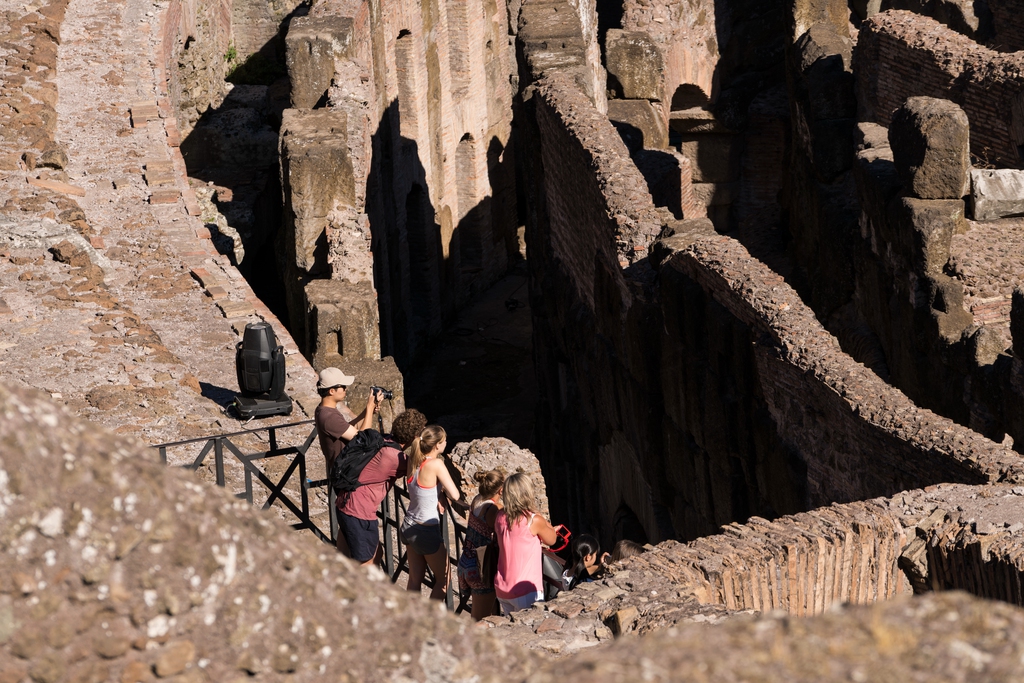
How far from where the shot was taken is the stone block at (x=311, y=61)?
48.7 feet

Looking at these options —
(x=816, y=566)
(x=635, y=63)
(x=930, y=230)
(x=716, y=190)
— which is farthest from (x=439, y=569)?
(x=716, y=190)

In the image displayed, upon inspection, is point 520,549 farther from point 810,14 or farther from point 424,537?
point 810,14

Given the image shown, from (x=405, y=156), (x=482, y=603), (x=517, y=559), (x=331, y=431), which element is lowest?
(x=482, y=603)

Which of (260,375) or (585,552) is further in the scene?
(260,375)

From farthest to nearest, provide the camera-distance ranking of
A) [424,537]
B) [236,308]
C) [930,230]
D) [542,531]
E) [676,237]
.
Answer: [930,230], [676,237], [236,308], [424,537], [542,531]

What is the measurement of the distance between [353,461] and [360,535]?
359 millimetres

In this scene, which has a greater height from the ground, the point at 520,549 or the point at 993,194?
the point at 993,194

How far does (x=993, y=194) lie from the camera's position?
11.7 metres

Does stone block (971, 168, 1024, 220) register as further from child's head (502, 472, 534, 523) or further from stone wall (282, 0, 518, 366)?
child's head (502, 472, 534, 523)

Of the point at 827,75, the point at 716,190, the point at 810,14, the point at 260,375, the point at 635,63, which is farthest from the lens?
the point at 716,190

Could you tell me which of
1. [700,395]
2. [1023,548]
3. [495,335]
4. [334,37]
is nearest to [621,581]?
[1023,548]

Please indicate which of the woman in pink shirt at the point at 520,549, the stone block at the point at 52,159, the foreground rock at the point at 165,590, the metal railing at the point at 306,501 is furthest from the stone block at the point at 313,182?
the foreground rock at the point at 165,590

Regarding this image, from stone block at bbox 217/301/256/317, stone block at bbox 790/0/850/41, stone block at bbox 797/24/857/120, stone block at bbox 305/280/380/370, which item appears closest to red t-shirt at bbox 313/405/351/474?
stone block at bbox 217/301/256/317

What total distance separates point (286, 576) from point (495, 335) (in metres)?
16.7
